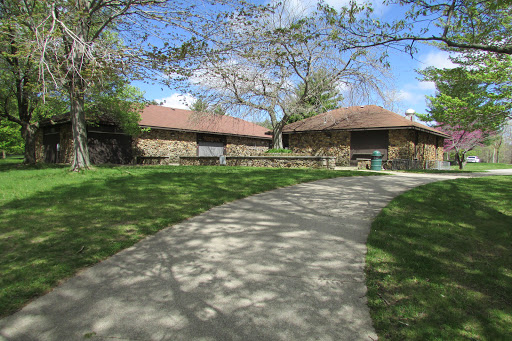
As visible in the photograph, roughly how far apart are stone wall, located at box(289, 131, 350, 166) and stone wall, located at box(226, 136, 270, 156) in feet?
13.4

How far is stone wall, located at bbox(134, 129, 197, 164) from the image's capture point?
22.5 meters

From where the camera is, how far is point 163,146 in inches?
936

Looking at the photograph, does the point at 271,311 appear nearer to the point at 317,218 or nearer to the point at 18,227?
the point at 317,218

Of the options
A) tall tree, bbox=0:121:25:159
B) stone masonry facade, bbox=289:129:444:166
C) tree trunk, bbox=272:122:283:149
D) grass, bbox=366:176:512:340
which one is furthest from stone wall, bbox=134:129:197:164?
grass, bbox=366:176:512:340

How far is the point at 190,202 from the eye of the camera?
261 inches

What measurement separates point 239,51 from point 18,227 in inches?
275

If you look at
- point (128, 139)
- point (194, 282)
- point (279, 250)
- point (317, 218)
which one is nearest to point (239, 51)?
point (317, 218)

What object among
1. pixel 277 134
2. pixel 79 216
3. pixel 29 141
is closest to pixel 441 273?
Result: pixel 79 216

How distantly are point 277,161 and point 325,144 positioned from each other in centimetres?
724

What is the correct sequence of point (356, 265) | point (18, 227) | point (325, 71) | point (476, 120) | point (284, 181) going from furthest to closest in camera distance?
point (325, 71) < point (476, 120) < point (284, 181) < point (18, 227) < point (356, 265)

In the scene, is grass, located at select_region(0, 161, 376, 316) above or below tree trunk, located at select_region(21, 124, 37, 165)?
below

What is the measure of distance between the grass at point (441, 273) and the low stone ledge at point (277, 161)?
9.36 meters

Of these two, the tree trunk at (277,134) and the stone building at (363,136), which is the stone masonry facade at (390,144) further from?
the tree trunk at (277,134)

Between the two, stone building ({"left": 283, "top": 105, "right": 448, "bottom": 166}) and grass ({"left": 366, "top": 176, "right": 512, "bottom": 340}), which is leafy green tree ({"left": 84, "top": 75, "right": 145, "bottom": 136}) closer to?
stone building ({"left": 283, "top": 105, "right": 448, "bottom": 166})
